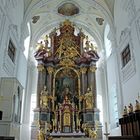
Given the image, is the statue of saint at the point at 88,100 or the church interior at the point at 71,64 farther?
the statue of saint at the point at 88,100

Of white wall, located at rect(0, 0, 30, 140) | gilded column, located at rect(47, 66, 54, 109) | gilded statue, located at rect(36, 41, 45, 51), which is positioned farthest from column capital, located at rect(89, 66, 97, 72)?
white wall, located at rect(0, 0, 30, 140)

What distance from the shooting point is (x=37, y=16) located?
1459 cm

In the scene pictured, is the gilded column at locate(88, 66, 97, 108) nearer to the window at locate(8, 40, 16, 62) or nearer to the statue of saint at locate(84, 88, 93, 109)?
the statue of saint at locate(84, 88, 93, 109)

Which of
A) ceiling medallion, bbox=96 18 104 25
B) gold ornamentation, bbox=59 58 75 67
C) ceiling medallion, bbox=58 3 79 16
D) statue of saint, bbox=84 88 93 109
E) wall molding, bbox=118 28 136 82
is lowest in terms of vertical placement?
statue of saint, bbox=84 88 93 109

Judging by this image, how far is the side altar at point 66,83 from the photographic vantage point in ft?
43.1

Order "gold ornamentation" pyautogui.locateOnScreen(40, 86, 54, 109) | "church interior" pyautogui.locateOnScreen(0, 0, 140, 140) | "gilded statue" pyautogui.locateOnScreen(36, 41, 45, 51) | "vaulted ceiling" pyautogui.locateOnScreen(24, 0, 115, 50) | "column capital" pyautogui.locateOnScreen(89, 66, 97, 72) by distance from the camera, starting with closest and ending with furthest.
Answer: "church interior" pyautogui.locateOnScreen(0, 0, 140, 140)
"vaulted ceiling" pyautogui.locateOnScreen(24, 0, 115, 50)
"gold ornamentation" pyautogui.locateOnScreen(40, 86, 54, 109)
"column capital" pyautogui.locateOnScreen(89, 66, 97, 72)
"gilded statue" pyautogui.locateOnScreen(36, 41, 45, 51)

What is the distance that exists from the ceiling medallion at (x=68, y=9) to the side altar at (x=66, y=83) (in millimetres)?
671

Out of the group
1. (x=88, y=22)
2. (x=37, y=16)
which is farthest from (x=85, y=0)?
(x=37, y=16)

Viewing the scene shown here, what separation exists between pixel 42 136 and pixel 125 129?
5.05m

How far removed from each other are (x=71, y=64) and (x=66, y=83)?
1.36 m

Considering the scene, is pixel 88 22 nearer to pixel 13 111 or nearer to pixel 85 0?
pixel 85 0

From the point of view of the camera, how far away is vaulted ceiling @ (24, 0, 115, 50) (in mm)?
12414

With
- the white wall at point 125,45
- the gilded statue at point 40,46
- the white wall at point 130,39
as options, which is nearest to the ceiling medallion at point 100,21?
the white wall at point 125,45

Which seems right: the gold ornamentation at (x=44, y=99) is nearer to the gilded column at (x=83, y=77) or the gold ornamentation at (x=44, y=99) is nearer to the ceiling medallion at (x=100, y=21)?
the gilded column at (x=83, y=77)
